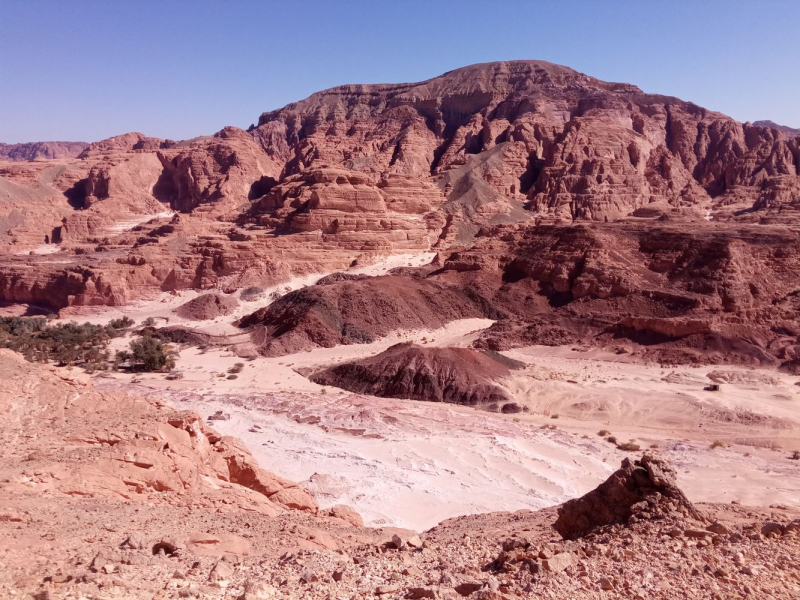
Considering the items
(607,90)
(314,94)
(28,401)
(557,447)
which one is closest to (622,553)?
(28,401)

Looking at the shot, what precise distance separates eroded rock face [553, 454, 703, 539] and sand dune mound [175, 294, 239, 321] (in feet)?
134

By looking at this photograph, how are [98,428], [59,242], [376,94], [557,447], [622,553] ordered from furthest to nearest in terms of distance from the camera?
[376,94]
[59,242]
[557,447]
[98,428]
[622,553]

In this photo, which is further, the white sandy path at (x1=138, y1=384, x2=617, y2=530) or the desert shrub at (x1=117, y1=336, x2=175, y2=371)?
the desert shrub at (x1=117, y1=336, x2=175, y2=371)

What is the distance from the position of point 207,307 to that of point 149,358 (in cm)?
1346

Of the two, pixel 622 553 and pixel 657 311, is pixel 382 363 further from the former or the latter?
pixel 622 553

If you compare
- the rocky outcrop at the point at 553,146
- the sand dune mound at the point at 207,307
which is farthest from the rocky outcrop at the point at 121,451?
the rocky outcrop at the point at 553,146

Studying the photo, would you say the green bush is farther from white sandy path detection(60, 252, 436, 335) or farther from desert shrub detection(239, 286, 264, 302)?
desert shrub detection(239, 286, 264, 302)

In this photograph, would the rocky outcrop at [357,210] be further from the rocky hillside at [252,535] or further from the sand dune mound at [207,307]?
the rocky hillside at [252,535]

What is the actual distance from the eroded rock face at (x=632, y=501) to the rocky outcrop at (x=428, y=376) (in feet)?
63.1

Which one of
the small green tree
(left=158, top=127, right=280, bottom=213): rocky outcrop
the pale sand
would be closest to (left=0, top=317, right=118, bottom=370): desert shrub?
the small green tree

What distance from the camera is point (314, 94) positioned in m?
149

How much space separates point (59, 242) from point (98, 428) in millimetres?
70204

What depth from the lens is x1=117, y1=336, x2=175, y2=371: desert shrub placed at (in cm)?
3375

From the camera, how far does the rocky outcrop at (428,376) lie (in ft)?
96.1
